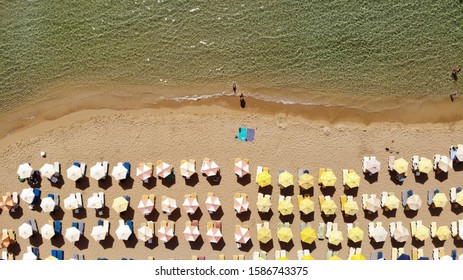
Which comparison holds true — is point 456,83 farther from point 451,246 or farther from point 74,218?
point 74,218

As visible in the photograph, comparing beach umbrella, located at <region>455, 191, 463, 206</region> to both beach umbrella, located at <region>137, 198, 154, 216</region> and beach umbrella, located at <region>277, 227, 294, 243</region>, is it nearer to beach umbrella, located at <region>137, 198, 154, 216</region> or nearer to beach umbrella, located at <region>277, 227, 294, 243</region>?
beach umbrella, located at <region>277, 227, 294, 243</region>

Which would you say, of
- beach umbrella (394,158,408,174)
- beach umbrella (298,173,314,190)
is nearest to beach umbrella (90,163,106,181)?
beach umbrella (298,173,314,190)

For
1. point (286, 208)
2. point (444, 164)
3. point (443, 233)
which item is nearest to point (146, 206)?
point (286, 208)

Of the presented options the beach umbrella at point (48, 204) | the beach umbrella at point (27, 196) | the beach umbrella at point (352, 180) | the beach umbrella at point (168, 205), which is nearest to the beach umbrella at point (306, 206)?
the beach umbrella at point (352, 180)

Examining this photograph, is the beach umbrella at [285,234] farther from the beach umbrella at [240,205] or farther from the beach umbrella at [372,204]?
the beach umbrella at [372,204]

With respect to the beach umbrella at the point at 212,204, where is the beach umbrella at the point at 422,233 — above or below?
below
